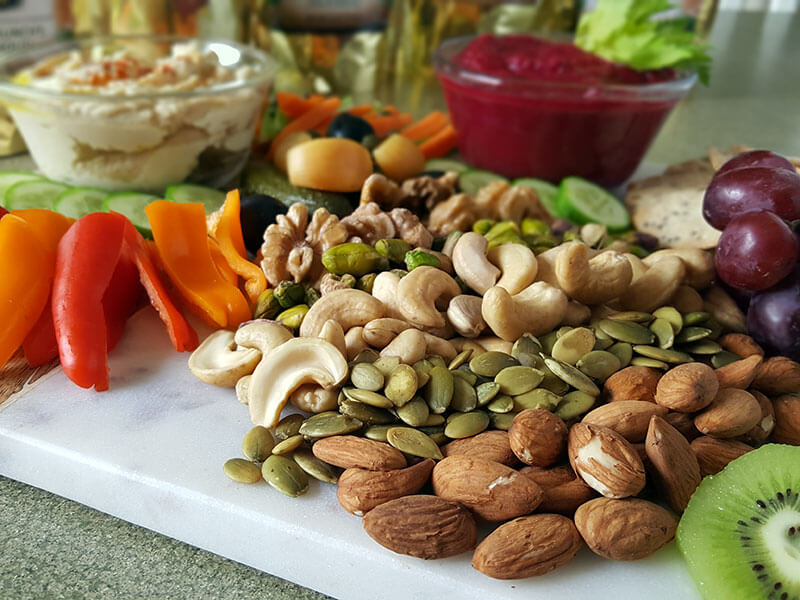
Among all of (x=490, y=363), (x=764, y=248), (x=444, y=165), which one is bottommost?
(x=444, y=165)

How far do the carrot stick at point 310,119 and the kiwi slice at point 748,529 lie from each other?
Answer: 117 cm

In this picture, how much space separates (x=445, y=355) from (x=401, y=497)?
230 millimetres

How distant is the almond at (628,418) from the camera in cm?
72

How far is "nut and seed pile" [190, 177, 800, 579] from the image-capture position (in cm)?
65

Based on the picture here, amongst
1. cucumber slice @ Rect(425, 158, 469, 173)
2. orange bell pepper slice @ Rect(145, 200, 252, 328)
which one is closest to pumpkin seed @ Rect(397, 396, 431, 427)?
orange bell pepper slice @ Rect(145, 200, 252, 328)

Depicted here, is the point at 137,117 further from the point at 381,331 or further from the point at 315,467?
the point at 315,467

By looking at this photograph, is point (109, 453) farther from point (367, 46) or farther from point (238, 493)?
point (367, 46)

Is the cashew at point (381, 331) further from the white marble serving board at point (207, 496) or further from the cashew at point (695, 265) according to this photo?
the cashew at point (695, 265)

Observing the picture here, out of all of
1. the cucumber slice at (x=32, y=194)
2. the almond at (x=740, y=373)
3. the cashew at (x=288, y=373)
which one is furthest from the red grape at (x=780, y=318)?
the cucumber slice at (x=32, y=194)

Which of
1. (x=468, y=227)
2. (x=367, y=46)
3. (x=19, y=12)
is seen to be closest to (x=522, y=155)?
(x=468, y=227)

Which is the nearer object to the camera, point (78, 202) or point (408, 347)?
A: point (408, 347)

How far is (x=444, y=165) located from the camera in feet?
5.28

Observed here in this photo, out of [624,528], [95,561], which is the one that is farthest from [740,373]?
[95,561]

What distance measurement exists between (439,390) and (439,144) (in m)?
1.02
